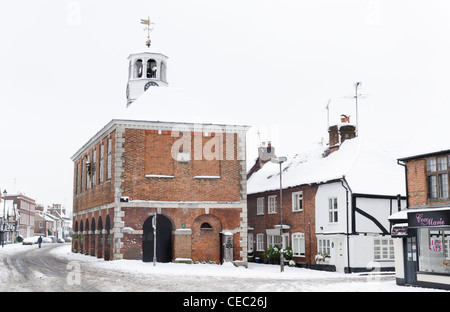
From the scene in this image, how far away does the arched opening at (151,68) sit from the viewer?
4353cm

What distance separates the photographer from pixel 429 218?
2248 centimetres

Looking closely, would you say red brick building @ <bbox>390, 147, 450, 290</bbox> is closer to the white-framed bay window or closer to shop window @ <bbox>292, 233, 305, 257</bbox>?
shop window @ <bbox>292, 233, 305, 257</bbox>

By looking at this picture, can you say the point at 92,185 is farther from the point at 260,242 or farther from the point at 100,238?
the point at 260,242

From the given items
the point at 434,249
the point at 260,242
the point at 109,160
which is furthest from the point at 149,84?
the point at 434,249

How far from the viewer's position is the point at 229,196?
35.8m

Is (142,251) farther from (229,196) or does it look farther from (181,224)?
(229,196)

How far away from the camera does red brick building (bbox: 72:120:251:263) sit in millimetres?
34094

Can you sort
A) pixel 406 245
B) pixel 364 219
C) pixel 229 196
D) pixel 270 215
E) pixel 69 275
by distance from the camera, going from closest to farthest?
pixel 406 245 < pixel 69 275 < pixel 364 219 < pixel 229 196 < pixel 270 215

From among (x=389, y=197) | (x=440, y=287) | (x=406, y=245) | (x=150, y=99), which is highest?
(x=150, y=99)

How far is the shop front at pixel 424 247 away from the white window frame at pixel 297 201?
14.2m

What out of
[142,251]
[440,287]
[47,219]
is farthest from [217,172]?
[47,219]

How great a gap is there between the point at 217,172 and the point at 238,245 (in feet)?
15.9

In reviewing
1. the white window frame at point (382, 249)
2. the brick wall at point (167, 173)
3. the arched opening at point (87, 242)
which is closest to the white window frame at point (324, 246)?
the white window frame at point (382, 249)

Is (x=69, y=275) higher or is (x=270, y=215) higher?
(x=270, y=215)
